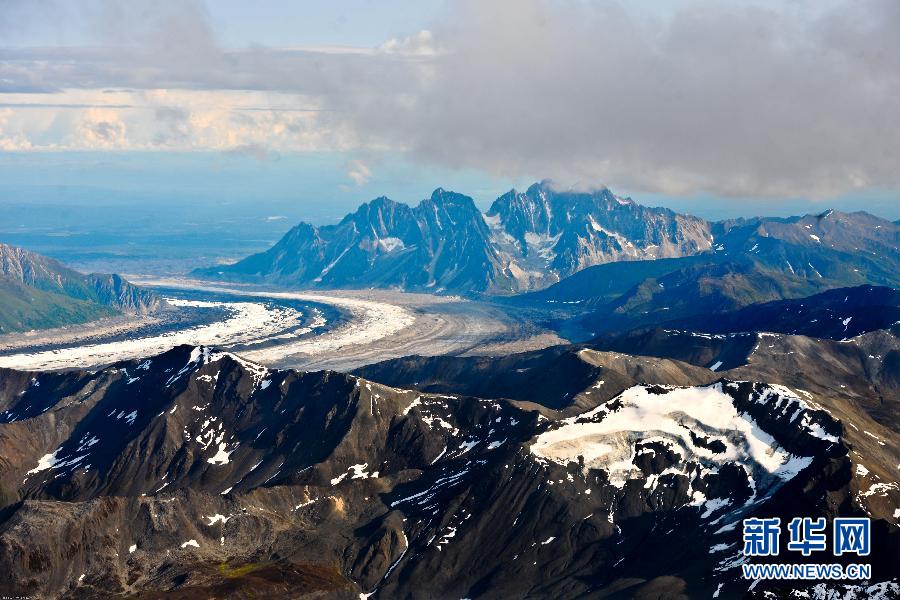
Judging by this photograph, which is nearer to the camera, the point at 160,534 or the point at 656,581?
the point at 656,581

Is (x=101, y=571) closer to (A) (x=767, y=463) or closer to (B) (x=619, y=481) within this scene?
(B) (x=619, y=481)

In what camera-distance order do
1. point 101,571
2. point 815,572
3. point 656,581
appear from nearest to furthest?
point 815,572, point 656,581, point 101,571

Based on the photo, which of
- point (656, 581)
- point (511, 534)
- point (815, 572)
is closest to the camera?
point (815, 572)

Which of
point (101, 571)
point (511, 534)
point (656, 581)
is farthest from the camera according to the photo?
point (511, 534)

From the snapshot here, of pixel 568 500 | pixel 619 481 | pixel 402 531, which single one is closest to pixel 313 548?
pixel 402 531

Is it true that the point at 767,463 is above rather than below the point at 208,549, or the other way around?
above

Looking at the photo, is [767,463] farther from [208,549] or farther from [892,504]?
[208,549]

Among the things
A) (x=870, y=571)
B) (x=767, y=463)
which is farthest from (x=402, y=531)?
(x=870, y=571)

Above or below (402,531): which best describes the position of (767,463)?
above

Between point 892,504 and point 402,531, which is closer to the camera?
point 892,504
